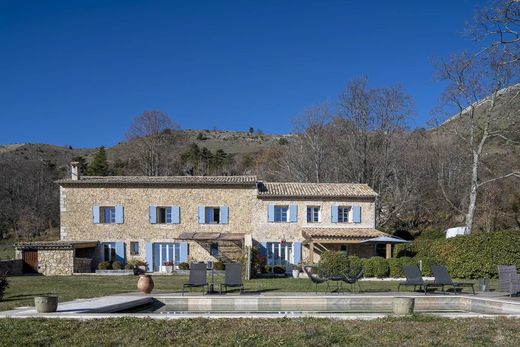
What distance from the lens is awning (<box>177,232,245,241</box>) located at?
2602cm

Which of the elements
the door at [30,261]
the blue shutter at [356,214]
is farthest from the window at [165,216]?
the blue shutter at [356,214]

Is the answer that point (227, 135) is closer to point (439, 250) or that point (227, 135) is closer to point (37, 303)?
point (439, 250)

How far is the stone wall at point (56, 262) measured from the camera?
84.4ft

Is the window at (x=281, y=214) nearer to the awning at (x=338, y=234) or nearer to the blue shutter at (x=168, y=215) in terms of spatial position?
the awning at (x=338, y=234)

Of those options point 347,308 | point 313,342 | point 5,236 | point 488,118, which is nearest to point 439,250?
point 488,118

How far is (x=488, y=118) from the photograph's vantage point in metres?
26.0

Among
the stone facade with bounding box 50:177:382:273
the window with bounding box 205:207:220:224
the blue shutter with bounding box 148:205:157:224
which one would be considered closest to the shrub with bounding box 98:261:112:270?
the stone facade with bounding box 50:177:382:273

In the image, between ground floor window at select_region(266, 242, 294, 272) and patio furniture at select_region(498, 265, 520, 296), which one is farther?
ground floor window at select_region(266, 242, 294, 272)

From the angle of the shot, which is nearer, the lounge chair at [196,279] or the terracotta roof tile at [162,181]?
the lounge chair at [196,279]

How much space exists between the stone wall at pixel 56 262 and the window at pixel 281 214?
10.2 m

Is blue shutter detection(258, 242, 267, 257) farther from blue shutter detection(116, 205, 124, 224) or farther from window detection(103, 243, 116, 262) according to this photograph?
window detection(103, 243, 116, 262)

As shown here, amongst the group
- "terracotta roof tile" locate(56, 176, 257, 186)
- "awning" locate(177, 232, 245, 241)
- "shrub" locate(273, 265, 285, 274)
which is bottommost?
"shrub" locate(273, 265, 285, 274)

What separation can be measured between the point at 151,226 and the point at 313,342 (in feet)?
70.0

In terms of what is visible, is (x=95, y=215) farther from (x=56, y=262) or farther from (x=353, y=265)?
(x=353, y=265)
